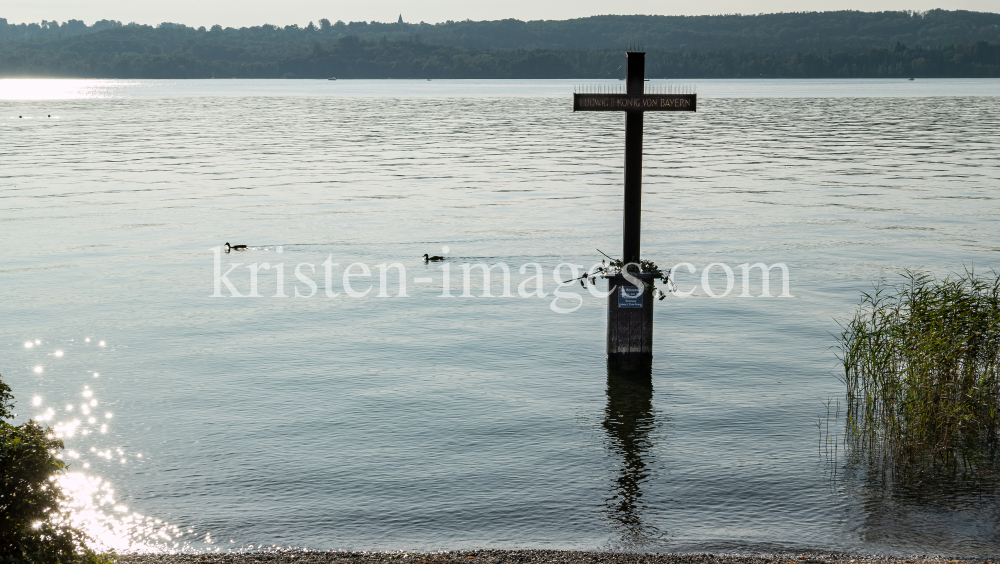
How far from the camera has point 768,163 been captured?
53344 millimetres

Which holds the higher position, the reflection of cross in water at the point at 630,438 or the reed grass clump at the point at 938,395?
the reed grass clump at the point at 938,395

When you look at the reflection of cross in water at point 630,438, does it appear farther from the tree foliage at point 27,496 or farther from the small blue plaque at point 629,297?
the tree foliage at point 27,496

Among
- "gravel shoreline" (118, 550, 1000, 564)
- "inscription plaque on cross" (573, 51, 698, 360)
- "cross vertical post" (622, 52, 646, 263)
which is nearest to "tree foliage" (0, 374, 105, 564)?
"gravel shoreline" (118, 550, 1000, 564)

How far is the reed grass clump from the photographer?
11.1 metres

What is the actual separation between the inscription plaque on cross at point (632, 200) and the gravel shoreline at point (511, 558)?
214 inches

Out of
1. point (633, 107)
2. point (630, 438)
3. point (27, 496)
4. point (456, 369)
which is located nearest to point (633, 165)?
point (633, 107)

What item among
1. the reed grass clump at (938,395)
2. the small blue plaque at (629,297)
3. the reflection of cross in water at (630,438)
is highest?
the small blue plaque at (629,297)

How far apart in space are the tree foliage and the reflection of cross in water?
5.10 meters

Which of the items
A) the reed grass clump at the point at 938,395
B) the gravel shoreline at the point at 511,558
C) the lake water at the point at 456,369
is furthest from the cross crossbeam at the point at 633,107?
the gravel shoreline at the point at 511,558

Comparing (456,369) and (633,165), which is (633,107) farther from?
(456,369)

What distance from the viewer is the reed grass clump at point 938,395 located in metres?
11.1

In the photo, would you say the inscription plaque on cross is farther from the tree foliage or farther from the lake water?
the tree foliage

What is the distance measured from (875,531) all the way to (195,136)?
252ft

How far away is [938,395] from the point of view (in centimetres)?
1138
